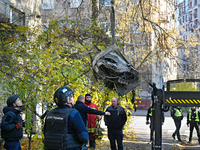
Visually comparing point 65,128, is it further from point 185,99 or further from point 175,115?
point 175,115

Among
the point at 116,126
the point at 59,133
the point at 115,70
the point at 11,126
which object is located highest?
the point at 115,70

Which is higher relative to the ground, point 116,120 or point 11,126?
point 11,126

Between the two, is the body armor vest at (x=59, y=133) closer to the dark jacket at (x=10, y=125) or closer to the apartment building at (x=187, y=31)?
the dark jacket at (x=10, y=125)

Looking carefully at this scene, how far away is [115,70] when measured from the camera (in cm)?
718

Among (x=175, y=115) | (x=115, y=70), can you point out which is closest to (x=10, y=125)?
(x=115, y=70)

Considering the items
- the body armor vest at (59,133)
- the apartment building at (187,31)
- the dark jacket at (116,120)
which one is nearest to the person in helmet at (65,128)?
the body armor vest at (59,133)

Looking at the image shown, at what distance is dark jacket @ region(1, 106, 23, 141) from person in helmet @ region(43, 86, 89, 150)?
7.42 ft

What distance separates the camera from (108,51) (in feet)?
24.3

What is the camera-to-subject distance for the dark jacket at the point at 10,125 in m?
6.43

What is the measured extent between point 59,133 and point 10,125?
2481mm

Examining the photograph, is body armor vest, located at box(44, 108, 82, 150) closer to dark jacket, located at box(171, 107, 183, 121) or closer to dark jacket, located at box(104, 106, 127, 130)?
dark jacket, located at box(104, 106, 127, 130)

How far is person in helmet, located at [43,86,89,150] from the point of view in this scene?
169 inches

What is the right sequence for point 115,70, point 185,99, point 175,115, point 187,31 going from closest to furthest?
point 115,70 < point 185,99 < point 175,115 < point 187,31

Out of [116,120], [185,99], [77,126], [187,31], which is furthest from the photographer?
[187,31]
